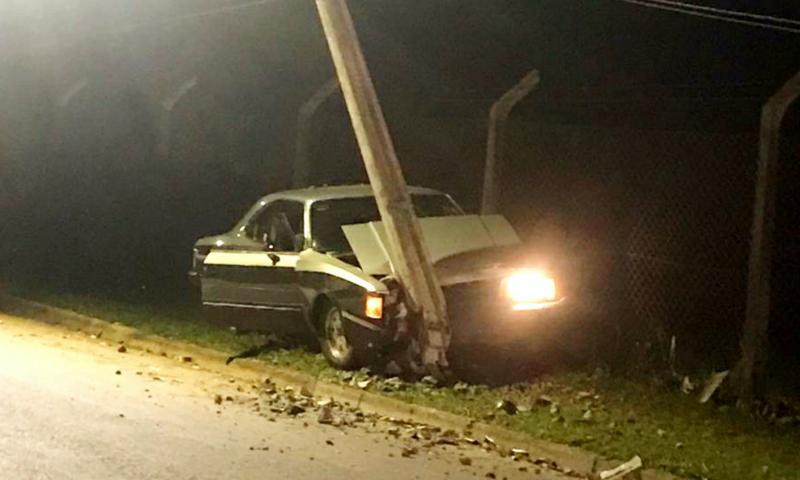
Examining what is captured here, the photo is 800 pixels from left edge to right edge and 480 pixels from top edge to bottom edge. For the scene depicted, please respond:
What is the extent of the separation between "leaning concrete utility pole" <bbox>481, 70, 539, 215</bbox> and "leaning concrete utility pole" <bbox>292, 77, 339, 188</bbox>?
3.00 metres

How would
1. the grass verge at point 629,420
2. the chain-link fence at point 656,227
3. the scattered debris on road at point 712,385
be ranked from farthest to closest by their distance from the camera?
the chain-link fence at point 656,227 → the scattered debris on road at point 712,385 → the grass verge at point 629,420

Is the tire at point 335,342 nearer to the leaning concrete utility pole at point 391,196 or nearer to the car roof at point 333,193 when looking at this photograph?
the leaning concrete utility pole at point 391,196

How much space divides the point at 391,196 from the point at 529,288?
135cm

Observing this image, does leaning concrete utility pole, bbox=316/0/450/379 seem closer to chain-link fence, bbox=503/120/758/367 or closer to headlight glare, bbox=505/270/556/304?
headlight glare, bbox=505/270/556/304

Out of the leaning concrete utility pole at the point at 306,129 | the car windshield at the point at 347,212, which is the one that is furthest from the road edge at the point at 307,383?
the leaning concrete utility pole at the point at 306,129

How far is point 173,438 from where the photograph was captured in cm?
867

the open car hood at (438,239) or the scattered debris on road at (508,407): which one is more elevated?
the open car hood at (438,239)

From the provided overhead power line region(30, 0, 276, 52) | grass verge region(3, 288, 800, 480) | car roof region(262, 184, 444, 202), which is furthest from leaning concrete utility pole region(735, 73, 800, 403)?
overhead power line region(30, 0, 276, 52)

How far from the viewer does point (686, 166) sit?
40.4ft

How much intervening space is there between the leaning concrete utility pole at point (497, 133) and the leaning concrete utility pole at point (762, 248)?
10.3ft

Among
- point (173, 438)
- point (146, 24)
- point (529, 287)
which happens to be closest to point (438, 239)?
point (529, 287)

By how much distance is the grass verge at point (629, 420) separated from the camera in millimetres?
8148

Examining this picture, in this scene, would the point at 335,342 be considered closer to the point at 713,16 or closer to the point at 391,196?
the point at 391,196

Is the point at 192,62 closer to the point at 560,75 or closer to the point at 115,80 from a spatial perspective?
the point at 115,80
